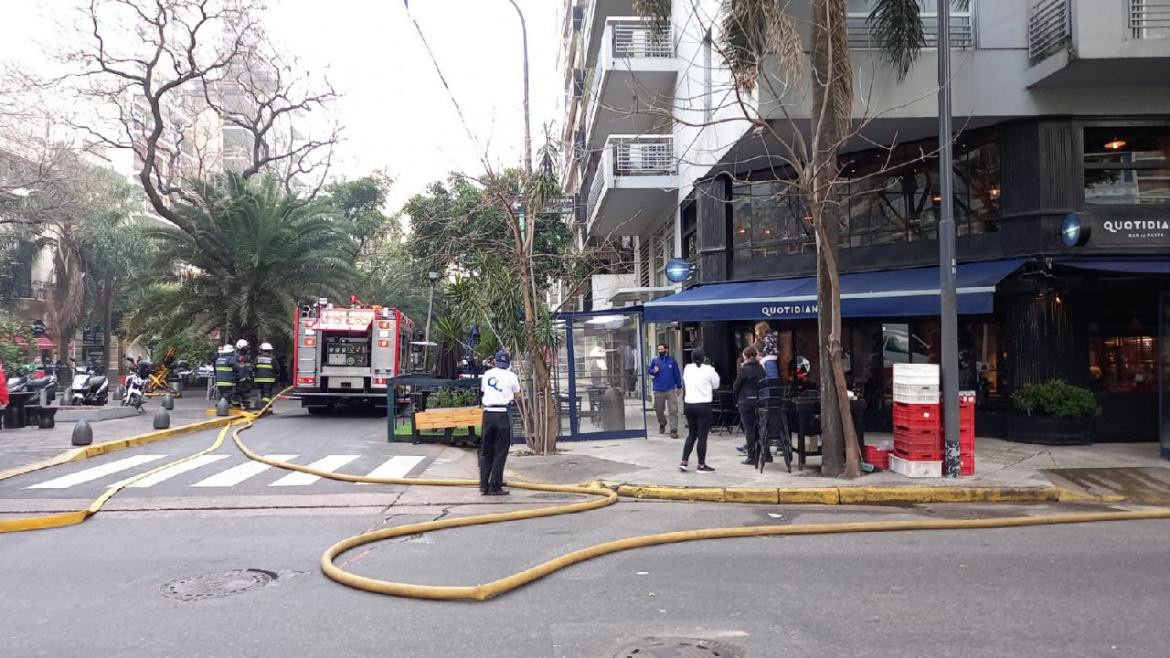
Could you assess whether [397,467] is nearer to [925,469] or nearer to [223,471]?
[223,471]

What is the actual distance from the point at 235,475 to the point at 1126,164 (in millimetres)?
14784

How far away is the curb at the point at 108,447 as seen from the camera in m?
10.8

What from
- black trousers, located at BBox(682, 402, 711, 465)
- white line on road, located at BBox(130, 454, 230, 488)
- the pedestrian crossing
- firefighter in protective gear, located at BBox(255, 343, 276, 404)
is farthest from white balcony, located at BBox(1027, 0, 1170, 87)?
firefighter in protective gear, located at BBox(255, 343, 276, 404)

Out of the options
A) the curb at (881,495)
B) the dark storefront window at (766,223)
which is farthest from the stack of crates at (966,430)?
the dark storefront window at (766,223)

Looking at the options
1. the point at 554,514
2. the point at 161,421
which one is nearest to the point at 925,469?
the point at 554,514

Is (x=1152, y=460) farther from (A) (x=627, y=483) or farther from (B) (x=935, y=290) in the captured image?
(A) (x=627, y=483)

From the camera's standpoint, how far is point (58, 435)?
14.3m

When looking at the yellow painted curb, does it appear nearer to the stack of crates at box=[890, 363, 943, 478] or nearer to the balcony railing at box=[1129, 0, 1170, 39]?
the stack of crates at box=[890, 363, 943, 478]

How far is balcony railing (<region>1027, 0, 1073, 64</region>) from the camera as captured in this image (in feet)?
40.0

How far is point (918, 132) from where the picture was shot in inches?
563

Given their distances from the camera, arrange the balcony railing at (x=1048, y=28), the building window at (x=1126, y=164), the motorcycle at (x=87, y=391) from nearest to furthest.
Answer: the balcony railing at (x=1048, y=28), the building window at (x=1126, y=164), the motorcycle at (x=87, y=391)

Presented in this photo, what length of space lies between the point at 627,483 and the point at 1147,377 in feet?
31.7

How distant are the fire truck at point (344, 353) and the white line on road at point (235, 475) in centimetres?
775

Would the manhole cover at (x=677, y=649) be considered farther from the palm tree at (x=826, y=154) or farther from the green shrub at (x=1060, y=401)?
the green shrub at (x=1060, y=401)
